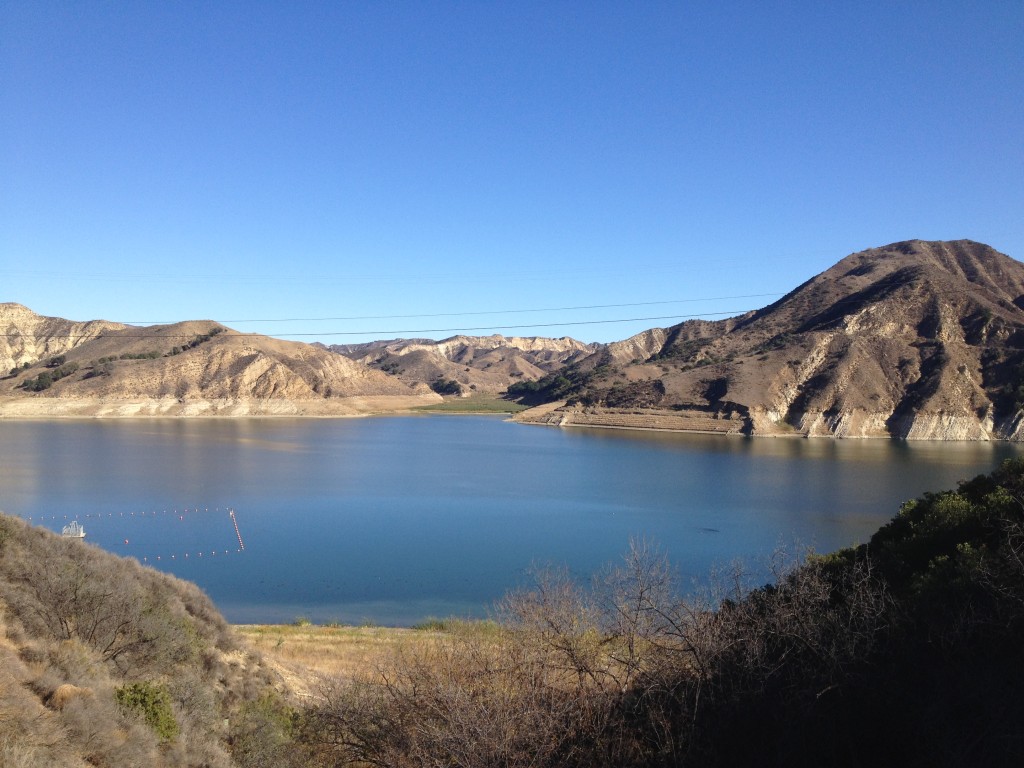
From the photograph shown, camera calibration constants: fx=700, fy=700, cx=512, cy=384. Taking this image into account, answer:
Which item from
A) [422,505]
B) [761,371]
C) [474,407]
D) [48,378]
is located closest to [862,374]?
[761,371]

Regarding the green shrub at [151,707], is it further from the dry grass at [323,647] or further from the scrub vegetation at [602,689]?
the dry grass at [323,647]

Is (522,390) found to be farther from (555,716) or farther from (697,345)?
(555,716)

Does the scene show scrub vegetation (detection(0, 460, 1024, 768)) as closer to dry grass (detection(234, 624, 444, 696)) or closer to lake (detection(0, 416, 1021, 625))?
dry grass (detection(234, 624, 444, 696))

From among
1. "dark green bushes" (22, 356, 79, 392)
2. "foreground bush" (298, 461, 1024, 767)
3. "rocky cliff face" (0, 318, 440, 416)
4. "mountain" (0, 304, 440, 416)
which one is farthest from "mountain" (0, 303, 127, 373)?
"foreground bush" (298, 461, 1024, 767)

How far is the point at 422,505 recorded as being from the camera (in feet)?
115

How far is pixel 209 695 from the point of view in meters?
8.77

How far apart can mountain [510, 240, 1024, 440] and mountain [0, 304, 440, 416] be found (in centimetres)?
3597

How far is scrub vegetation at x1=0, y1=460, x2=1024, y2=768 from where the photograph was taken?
6.55 meters

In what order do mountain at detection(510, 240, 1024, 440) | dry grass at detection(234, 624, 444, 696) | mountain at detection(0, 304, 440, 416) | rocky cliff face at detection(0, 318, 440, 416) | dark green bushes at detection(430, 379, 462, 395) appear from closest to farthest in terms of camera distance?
1. dry grass at detection(234, 624, 444, 696)
2. mountain at detection(510, 240, 1024, 440)
3. rocky cliff face at detection(0, 318, 440, 416)
4. mountain at detection(0, 304, 440, 416)
5. dark green bushes at detection(430, 379, 462, 395)

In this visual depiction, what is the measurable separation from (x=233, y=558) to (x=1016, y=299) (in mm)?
122003

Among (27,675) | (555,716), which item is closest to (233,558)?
(27,675)

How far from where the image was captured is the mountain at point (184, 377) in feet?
309

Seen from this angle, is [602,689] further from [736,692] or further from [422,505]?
[422,505]

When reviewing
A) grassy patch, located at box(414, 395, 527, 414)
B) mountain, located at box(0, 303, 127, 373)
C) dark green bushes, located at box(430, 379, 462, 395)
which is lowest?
grassy patch, located at box(414, 395, 527, 414)
